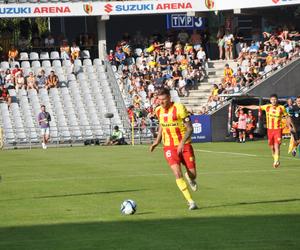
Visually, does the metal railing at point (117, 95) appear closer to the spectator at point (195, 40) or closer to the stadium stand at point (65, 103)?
the stadium stand at point (65, 103)

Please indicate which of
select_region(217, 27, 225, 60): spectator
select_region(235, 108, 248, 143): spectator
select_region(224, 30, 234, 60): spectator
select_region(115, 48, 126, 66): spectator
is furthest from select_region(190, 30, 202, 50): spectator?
select_region(235, 108, 248, 143): spectator

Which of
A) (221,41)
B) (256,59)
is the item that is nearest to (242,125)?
(256,59)

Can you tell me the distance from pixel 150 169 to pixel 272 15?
3091 cm

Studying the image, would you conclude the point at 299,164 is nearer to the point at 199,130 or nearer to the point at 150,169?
the point at 150,169

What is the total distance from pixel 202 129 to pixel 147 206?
30.9 m

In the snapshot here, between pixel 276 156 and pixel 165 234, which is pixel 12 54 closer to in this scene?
pixel 276 156

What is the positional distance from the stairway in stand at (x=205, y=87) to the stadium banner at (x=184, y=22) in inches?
146

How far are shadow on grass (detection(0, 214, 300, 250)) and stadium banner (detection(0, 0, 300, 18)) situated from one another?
38431mm

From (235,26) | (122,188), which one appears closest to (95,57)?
(235,26)

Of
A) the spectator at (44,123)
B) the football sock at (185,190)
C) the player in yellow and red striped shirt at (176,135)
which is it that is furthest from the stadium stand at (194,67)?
the football sock at (185,190)

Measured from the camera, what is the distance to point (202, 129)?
49094 mm

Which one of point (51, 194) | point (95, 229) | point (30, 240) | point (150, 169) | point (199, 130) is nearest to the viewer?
point (30, 240)

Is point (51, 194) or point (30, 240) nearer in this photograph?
point (30, 240)

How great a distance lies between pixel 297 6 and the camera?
56781mm
